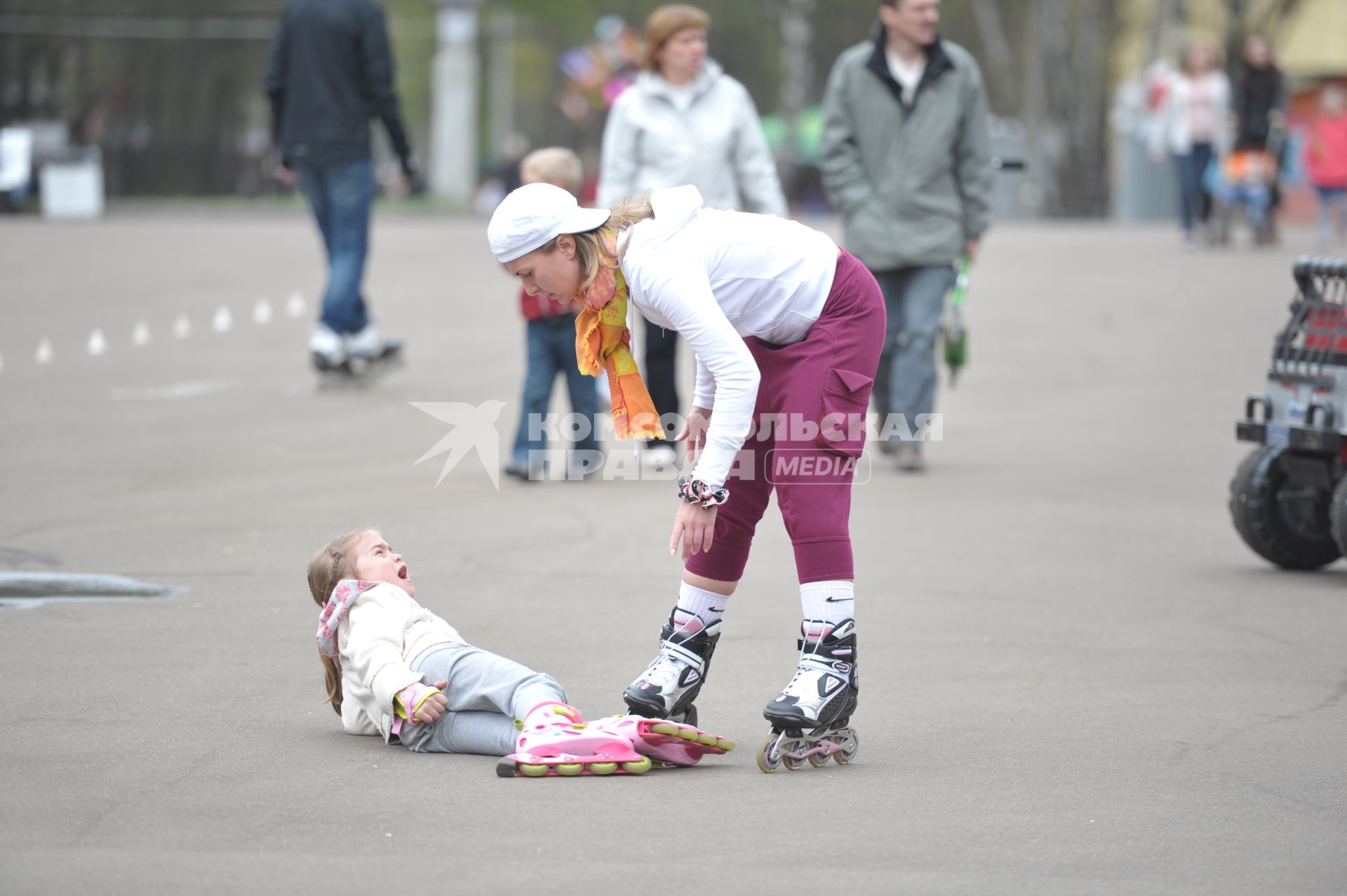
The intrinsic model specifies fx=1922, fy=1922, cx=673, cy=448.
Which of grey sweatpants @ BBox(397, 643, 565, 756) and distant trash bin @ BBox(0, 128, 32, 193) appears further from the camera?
distant trash bin @ BBox(0, 128, 32, 193)

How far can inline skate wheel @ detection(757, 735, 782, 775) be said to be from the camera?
4816 millimetres

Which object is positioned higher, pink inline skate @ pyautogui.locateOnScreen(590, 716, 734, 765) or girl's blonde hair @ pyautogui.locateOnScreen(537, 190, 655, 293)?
girl's blonde hair @ pyautogui.locateOnScreen(537, 190, 655, 293)

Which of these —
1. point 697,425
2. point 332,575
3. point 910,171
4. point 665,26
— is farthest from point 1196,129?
point 332,575

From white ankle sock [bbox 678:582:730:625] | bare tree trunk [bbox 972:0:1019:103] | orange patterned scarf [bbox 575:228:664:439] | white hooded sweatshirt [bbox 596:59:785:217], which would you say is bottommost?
white ankle sock [bbox 678:582:730:625]

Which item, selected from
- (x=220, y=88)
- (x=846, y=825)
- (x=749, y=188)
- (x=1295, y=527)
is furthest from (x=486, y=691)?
(x=220, y=88)

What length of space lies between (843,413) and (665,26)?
5077 mm

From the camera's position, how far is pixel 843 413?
486 cm

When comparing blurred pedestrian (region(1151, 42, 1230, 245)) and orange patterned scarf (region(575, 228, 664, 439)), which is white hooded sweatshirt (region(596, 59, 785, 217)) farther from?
blurred pedestrian (region(1151, 42, 1230, 245))

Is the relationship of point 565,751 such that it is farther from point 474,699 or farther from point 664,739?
point 474,699

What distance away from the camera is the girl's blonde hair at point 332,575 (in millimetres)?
5176

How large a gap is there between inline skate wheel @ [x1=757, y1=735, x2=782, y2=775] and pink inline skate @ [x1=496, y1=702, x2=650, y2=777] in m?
0.28

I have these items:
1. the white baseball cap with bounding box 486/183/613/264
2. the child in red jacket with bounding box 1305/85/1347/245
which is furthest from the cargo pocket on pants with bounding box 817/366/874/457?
the child in red jacket with bounding box 1305/85/1347/245

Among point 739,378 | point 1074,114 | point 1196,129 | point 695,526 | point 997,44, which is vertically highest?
point 997,44

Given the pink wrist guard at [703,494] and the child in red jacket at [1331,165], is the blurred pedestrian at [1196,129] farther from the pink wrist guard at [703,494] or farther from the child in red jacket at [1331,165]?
the pink wrist guard at [703,494]
